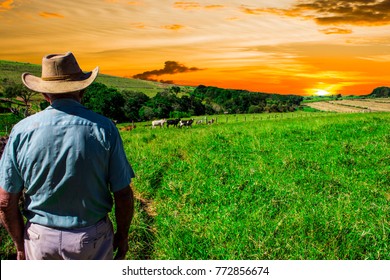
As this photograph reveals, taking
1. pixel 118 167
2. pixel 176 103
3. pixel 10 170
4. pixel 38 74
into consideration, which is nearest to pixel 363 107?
pixel 176 103

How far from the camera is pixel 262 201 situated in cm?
698

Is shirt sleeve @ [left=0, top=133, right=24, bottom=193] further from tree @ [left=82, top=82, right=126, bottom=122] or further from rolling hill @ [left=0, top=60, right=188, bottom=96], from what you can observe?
rolling hill @ [left=0, top=60, right=188, bottom=96]

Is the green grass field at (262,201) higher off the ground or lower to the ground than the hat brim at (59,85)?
lower

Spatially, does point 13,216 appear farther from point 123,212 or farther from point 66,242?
point 123,212

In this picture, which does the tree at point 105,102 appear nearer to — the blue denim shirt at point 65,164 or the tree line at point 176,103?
the tree line at point 176,103

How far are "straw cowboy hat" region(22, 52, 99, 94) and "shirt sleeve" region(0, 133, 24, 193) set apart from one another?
1.60ft

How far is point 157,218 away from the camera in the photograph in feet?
21.3

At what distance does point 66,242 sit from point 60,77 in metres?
1.36

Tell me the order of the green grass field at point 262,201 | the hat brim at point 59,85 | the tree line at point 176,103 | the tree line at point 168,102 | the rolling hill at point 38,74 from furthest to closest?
the rolling hill at point 38,74 → the tree line at point 176,103 → the tree line at point 168,102 → the green grass field at point 262,201 → the hat brim at point 59,85

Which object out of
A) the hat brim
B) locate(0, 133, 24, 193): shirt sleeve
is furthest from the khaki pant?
the hat brim

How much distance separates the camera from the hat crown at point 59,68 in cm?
316

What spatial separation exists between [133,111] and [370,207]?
53.4m

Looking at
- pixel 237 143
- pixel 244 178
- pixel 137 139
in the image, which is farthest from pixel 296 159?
pixel 137 139

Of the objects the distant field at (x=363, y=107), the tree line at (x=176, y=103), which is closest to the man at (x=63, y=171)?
the tree line at (x=176, y=103)
